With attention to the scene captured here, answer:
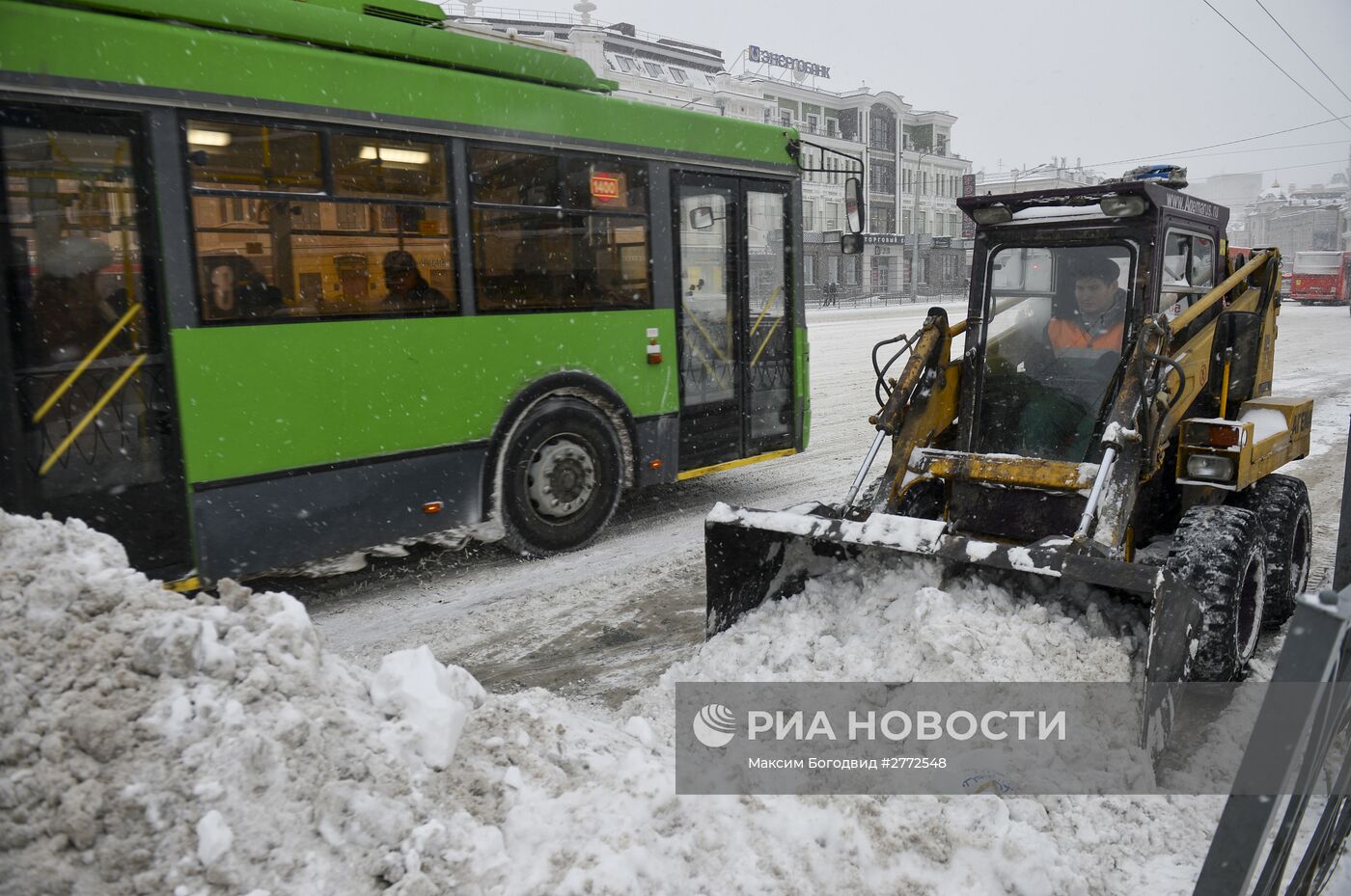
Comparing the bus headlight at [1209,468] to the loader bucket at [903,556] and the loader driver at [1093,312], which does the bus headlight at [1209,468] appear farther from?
the loader bucket at [903,556]

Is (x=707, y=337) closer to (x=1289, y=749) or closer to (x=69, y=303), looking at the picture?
(x=69, y=303)

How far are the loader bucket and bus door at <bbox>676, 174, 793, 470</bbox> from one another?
3.09 meters

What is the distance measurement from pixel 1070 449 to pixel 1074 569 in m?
1.44

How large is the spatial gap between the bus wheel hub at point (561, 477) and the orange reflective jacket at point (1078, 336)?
335cm

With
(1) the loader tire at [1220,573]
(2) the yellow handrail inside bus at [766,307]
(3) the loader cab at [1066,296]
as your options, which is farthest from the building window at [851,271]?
(1) the loader tire at [1220,573]

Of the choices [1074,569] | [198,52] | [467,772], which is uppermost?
[198,52]

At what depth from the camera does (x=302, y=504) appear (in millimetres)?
5410

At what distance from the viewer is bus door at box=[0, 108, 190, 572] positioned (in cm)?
438

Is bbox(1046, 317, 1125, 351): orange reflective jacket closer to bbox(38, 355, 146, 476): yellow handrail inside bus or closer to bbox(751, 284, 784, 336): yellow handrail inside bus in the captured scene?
bbox(751, 284, 784, 336): yellow handrail inside bus

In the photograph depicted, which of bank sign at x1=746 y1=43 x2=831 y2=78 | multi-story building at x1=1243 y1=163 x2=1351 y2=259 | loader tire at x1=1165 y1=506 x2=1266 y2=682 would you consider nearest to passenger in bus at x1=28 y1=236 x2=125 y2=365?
loader tire at x1=1165 y1=506 x2=1266 y2=682

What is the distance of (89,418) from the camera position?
181 inches

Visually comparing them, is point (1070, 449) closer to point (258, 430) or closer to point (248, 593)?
point (248, 593)

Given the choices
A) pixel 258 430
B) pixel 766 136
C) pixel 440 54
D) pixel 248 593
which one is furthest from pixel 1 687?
pixel 766 136

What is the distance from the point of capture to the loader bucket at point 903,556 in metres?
3.52
